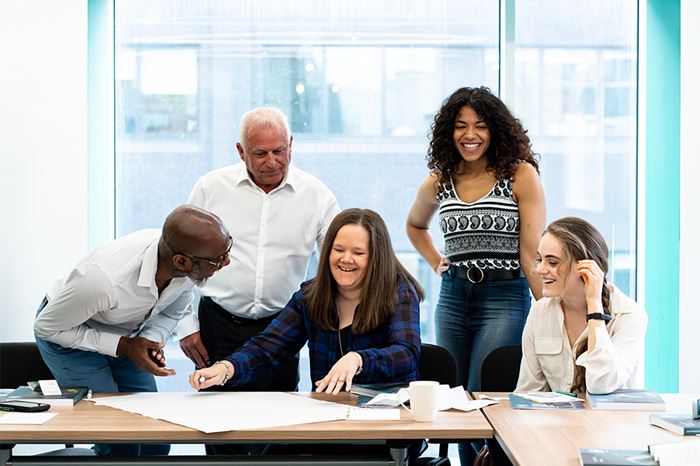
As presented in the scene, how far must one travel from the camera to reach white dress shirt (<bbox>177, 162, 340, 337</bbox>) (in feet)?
11.0

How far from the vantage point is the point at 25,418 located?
2.36 metres

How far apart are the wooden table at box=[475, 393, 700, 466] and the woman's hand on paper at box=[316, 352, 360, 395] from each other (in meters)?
0.40

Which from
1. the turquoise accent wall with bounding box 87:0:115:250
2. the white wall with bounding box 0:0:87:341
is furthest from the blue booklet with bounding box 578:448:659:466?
the turquoise accent wall with bounding box 87:0:115:250

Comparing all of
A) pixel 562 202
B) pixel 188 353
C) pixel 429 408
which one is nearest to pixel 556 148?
pixel 562 202

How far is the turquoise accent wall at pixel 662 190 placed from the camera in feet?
14.1

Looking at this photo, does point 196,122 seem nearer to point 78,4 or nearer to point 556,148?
point 78,4

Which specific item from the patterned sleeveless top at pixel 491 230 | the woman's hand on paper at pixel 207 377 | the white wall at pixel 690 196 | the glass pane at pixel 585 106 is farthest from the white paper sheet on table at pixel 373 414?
the glass pane at pixel 585 106

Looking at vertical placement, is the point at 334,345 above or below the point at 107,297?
below

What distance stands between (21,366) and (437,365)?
4.86ft

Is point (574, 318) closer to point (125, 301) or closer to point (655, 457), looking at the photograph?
point (655, 457)

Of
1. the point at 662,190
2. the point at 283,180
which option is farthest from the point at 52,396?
the point at 662,190

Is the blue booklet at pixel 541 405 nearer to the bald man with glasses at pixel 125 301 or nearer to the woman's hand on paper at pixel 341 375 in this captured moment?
the woman's hand on paper at pixel 341 375

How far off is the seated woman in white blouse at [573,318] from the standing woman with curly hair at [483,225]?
37 cm

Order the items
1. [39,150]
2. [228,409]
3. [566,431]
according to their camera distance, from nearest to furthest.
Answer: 1. [566,431]
2. [228,409]
3. [39,150]
